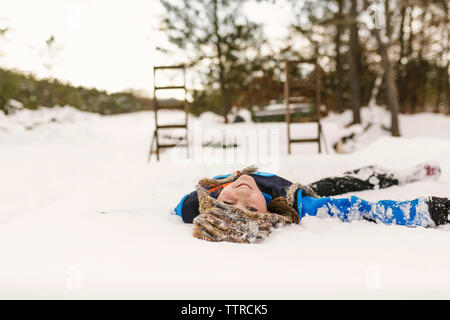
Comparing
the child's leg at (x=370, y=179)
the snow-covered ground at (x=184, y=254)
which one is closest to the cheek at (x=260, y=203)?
the snow-covered ground at (x=184, y=254)

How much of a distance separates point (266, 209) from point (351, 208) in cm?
40

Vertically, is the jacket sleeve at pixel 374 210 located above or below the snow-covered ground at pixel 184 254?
above

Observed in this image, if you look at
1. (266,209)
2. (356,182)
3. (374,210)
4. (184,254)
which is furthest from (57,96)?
(374,210)

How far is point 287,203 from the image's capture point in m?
1.64

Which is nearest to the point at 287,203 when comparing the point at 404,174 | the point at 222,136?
the point at 404,174

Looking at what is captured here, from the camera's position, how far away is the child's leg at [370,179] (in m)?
2.12

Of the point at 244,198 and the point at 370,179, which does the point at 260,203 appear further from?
the point at 370,179

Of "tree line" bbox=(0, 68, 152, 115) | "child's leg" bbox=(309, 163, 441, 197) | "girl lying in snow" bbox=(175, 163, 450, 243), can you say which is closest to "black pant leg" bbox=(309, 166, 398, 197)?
"child's leg" bbox=(309, 163, 441, 197)

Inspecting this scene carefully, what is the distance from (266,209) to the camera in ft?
5.16

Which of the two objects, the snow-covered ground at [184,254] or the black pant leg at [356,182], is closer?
the snow-covered ground at [184,254]

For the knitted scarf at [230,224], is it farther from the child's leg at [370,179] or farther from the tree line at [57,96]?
the tree line at [57,96]
